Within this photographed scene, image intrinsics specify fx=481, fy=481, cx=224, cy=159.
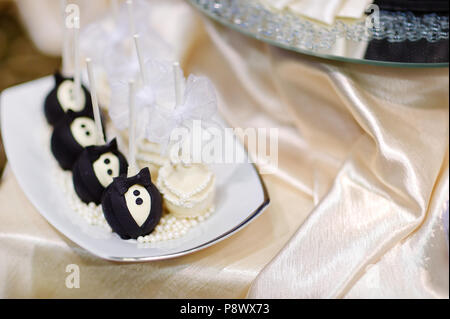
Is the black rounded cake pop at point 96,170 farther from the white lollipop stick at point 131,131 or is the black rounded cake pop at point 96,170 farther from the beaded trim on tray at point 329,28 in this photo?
the beaded trim on tray at point 329,28

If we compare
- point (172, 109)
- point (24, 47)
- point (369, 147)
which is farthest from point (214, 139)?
point (24, 47)

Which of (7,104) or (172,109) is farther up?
(172,109)

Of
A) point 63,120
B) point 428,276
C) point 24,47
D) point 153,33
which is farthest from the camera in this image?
point 24,47

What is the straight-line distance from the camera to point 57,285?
727 millimetres

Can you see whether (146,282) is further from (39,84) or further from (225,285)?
(39,84)

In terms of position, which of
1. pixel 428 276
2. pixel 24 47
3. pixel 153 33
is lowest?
pixel 24 47

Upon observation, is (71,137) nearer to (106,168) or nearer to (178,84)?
(106,168)

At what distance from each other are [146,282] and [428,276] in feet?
1.29

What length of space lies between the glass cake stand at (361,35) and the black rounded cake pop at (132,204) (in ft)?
0.95

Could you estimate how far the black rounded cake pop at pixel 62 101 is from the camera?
31.8 inches

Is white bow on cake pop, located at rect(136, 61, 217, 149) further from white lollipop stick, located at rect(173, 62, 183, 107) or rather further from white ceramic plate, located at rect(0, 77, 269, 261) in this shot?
white ceramic plate, located at rect(0, 77, 269, 261)

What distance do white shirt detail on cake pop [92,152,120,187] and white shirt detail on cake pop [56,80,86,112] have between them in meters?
0.15

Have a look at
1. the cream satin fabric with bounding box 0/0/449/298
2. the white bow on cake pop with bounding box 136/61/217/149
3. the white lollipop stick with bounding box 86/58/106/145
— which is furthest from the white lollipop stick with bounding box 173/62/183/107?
the cream satin fabric with bounding box 0/0/449/298

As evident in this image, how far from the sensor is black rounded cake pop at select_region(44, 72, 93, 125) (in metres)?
0.81
